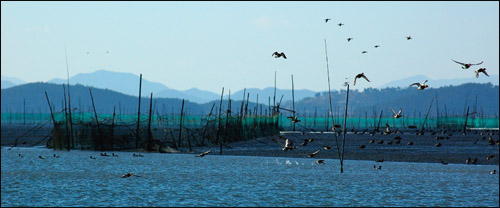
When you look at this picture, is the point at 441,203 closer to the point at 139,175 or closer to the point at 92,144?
the point at 139,175

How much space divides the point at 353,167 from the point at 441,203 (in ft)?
33.3

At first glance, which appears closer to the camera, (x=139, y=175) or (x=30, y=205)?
(x=30, y=205)

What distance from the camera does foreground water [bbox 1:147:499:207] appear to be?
20891 millimetres

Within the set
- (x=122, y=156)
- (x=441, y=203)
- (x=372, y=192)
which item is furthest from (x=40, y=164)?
(x=441, y=203)

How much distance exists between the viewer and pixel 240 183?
2519 centimetres

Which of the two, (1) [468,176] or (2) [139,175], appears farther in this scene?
(2) [139,175]

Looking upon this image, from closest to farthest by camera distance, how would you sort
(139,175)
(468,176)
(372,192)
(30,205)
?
(30,205), (372,192), (468,176), (139,175)

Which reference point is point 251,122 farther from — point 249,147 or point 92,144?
point 92,144

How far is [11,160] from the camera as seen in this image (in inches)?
1387

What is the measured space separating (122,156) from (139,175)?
9.84 metres

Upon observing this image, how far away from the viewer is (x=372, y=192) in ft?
73.8

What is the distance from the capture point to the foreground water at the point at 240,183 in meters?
20.9

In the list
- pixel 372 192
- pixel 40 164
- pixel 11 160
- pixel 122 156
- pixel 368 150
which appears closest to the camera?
pixel 372 192

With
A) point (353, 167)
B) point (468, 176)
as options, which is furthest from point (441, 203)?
point (353, 167)
